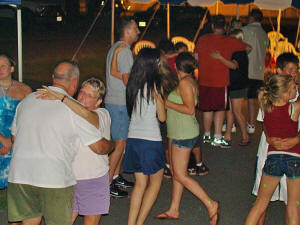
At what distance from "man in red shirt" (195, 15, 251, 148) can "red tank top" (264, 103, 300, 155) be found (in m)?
3.49

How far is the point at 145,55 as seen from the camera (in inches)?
179

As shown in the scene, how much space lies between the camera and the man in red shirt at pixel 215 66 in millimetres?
7656

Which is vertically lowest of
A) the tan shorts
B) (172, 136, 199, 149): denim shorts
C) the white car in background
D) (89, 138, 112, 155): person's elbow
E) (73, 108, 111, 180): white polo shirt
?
the tan shorts

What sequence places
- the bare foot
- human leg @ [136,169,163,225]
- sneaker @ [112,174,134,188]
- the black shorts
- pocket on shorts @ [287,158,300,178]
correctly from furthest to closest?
the black shorts, sneaker @ [112,174,134,188], the bare foot, human leg @ [136,169,163,225], pocket on shorts @ [287,158,300,178]

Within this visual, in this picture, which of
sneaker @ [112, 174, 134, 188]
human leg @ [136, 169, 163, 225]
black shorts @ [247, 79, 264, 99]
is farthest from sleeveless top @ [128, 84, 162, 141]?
black shorts @ [247, 79, 264, 99]

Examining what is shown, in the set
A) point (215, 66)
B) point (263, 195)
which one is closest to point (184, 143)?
point (263, 195)

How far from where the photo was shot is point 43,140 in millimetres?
3496

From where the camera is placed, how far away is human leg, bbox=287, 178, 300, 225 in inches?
167

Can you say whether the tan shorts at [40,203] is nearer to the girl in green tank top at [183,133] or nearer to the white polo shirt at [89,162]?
the white polo shirt at [89,162]

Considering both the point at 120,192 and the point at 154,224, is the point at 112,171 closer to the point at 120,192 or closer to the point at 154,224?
the point at 120,192

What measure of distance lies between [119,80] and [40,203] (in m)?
2.50

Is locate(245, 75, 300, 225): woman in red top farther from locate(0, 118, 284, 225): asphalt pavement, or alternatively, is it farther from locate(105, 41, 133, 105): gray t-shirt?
locate(105, 41, 133, 105): gray t-shirt

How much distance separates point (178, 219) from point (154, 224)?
283 mm

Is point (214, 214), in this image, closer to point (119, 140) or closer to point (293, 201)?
point (293, 201)
